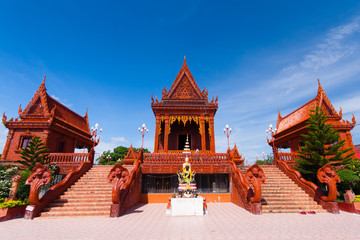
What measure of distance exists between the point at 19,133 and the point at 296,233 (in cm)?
2026

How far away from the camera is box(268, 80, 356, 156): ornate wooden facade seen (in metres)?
14.9

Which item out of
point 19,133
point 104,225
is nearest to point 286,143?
point 104,225

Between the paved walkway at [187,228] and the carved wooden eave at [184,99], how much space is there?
10.1 meters

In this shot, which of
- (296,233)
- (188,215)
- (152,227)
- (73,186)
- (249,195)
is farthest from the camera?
(73,186)

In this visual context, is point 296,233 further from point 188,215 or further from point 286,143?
point 286,143

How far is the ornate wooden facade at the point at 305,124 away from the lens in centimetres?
1495

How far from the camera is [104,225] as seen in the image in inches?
234

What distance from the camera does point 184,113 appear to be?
1577 centimetres

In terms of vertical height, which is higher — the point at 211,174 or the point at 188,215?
the point at 211,174

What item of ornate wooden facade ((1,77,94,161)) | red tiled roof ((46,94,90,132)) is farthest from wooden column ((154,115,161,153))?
red tiled roof ((46,94,90,132))

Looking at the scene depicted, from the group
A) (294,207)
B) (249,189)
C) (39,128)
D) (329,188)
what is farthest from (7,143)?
(329,188)

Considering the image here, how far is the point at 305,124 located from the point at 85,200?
1824 centimetres

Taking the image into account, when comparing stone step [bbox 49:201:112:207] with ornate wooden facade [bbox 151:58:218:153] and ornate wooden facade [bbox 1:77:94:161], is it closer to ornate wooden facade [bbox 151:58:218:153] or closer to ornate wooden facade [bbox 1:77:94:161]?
ornate wooden facade [bbox 151:58:218:153]

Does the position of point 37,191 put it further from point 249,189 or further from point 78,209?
point 249,189
